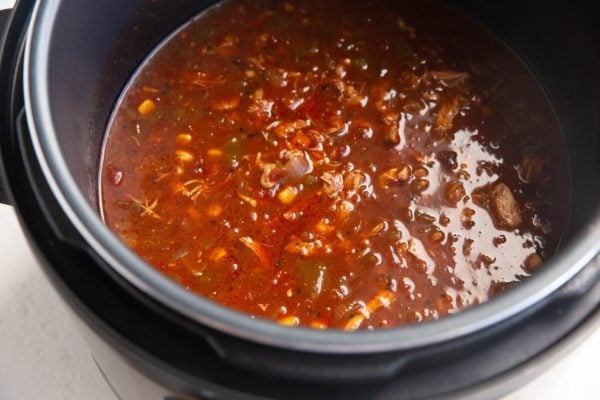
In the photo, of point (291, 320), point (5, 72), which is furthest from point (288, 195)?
point (5, 72)

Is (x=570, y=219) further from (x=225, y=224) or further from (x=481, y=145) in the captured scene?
(x=225, y=224)

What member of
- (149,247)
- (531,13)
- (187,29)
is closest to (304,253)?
(149,247)

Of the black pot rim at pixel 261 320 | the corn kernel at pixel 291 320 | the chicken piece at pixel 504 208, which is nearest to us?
the black pot rim at pixel 261 320

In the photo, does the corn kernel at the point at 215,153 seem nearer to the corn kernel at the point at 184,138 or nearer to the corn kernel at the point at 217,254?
the corn kernel at the point at 184,138

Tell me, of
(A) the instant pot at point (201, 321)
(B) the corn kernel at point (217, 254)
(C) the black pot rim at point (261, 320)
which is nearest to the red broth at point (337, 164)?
(B) the corn kernel at point (217, 254)

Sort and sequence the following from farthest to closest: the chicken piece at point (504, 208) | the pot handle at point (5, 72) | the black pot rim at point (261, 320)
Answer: the chicken piece at point (504, 208) → the pot handle at point (5, 72) → the black pot rim at point (261, 320)

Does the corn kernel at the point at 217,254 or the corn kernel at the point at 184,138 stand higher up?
the corn kernel at the point at 184,138
